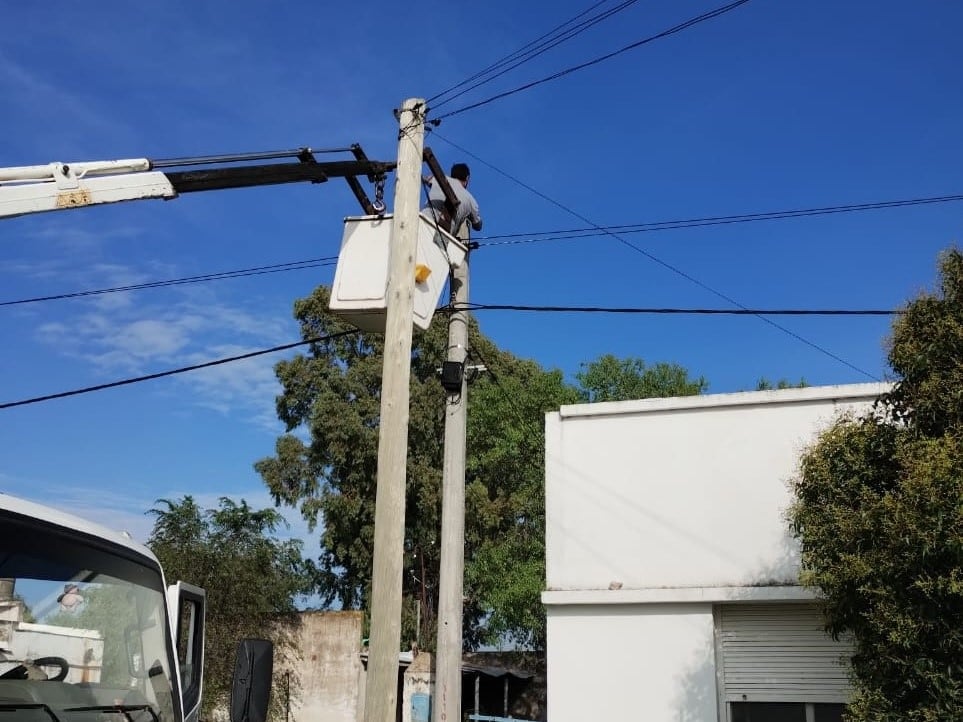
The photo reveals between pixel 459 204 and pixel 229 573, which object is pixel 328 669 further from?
pixel 459 204

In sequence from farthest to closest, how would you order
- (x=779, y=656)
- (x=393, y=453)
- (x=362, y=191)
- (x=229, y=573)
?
(x=229, y=573)
(x=779, y=656)
(x=362, y=191)
(x=393, y=453)

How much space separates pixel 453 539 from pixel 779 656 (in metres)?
4.82

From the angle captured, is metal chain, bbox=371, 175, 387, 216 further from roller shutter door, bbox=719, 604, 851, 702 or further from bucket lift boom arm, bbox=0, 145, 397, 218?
roller shutter door, bbox=719, 604, 851, 702

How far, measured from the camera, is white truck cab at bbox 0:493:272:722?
158 inches

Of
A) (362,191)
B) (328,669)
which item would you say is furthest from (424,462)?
(362,191)

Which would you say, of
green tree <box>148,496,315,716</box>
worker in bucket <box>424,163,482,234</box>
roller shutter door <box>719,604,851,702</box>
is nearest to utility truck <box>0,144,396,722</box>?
worker in bucket <box>424,163,482,234</box>

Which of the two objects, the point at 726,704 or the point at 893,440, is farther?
the point at 726,704

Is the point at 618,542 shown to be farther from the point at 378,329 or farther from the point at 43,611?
the point at 43,611

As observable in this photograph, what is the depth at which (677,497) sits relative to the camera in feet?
42.6

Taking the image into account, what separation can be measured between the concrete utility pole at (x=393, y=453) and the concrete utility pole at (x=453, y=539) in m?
2.84

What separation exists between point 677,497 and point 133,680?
9.48m

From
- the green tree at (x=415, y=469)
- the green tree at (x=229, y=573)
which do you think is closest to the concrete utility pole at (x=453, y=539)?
the green tree at (x=229, y=573)

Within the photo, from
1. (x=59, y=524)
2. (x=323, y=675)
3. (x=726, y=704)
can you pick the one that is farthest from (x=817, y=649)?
(x=323, y=675)

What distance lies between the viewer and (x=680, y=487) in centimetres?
1302
